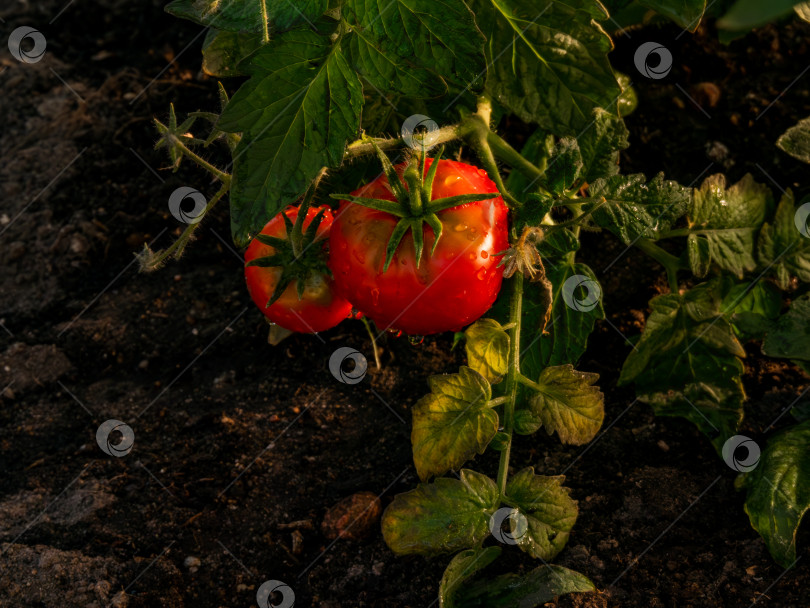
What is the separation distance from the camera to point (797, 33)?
1.78 metres

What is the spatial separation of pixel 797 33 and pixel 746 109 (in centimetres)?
28

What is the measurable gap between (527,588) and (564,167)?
0.64 metres

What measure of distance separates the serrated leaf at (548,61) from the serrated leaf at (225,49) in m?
0.37

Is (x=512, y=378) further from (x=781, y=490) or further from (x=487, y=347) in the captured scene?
(x=781, y=490)

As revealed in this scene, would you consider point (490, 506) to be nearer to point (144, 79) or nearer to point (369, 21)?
point (369, 21)

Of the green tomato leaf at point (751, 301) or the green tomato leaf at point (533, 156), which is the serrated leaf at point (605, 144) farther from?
the green tomato leaf at point (751, 301)

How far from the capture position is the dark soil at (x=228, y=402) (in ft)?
3.99

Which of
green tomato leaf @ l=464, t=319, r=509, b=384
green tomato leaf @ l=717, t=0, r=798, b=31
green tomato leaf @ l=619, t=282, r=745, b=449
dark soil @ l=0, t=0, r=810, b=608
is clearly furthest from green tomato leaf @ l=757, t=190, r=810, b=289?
green tomato leaf @ l=717, t=0, r=798, b=31

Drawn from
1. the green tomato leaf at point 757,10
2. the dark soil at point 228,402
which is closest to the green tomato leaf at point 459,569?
the dark soil at point 228,402

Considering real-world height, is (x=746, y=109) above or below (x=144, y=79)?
above

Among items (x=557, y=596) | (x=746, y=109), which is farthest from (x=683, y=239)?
(x=557, y=596)

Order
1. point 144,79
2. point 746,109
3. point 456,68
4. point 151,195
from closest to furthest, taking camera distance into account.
→ point 456,68 < point 746,109 < point 151,195 < point 144,79

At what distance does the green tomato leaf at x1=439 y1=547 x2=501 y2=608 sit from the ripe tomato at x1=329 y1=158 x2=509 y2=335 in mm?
331

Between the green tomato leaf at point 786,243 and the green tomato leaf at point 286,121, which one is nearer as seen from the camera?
the green tomato leaf at point 286,121
